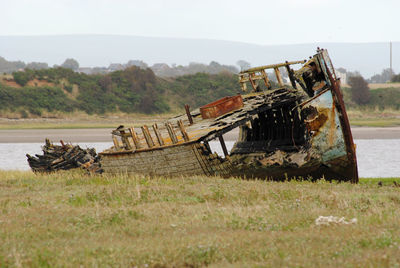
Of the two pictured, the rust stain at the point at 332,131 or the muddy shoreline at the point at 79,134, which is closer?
the rust stain at the point at 332,131

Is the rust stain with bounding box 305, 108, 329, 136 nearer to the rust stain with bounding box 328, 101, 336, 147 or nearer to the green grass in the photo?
the rust stain with bounding box 328, 101, 336, 147

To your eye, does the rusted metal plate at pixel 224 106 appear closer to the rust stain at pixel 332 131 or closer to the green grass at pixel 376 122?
the rust stain at pixel 332 131

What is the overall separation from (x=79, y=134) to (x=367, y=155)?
21954 mm

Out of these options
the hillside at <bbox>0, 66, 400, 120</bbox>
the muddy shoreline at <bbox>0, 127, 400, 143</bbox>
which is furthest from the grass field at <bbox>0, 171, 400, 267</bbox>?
the hillside at <bbox>0, 66, 400, 120</bbox>

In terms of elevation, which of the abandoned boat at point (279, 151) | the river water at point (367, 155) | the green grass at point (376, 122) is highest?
the abandoned boat at point (279, 151)

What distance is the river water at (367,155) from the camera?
24812 millimetres

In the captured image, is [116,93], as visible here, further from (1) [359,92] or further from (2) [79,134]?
(1) [359,92]

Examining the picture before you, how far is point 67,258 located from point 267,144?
1318 cm

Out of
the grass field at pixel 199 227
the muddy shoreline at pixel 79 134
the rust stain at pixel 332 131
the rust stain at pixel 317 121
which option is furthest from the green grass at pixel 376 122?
the grass field at pixel 199 227

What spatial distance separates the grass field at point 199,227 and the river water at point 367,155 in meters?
12.3

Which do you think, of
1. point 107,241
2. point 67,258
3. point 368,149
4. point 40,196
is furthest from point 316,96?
point 368,149

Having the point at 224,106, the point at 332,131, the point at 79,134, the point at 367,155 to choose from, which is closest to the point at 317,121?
the point at 332,131

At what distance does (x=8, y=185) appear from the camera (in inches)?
612

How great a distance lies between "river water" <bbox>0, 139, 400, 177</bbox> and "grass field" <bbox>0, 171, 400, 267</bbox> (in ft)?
40.3
